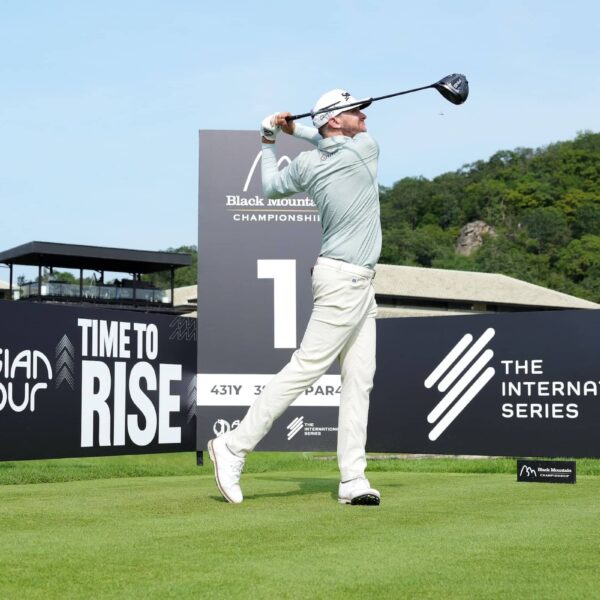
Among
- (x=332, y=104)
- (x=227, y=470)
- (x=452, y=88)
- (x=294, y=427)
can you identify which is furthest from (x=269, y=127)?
(x=294, y=427)

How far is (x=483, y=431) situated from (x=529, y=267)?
67.2 m

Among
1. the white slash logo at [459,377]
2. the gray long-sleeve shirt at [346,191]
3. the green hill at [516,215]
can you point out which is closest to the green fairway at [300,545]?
the gray long-sleeve shirt at [346,191]

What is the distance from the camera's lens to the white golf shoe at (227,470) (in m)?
4.76

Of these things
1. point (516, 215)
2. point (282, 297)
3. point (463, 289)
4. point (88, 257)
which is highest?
point (516, 215)

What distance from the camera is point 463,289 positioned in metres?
54.0

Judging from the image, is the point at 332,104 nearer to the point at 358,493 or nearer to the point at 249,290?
the point at 358,493

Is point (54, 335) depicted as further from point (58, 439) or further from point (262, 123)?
point (262, 123)

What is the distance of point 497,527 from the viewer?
377cm

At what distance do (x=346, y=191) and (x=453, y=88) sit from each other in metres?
0.85

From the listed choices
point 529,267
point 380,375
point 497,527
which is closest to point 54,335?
point 380,375

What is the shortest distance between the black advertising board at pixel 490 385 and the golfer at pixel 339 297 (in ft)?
19.0

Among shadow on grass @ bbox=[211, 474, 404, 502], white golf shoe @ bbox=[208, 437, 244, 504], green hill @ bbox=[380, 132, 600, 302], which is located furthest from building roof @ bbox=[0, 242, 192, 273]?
white golf shoe @ bbox=[208, 437, 244, 504]

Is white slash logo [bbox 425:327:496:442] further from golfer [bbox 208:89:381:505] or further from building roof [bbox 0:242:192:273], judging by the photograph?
building roof [bbox 0:242:192:273]

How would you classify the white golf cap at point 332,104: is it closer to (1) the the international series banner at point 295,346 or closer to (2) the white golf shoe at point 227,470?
(2) the white golf shoe at point 227,470
